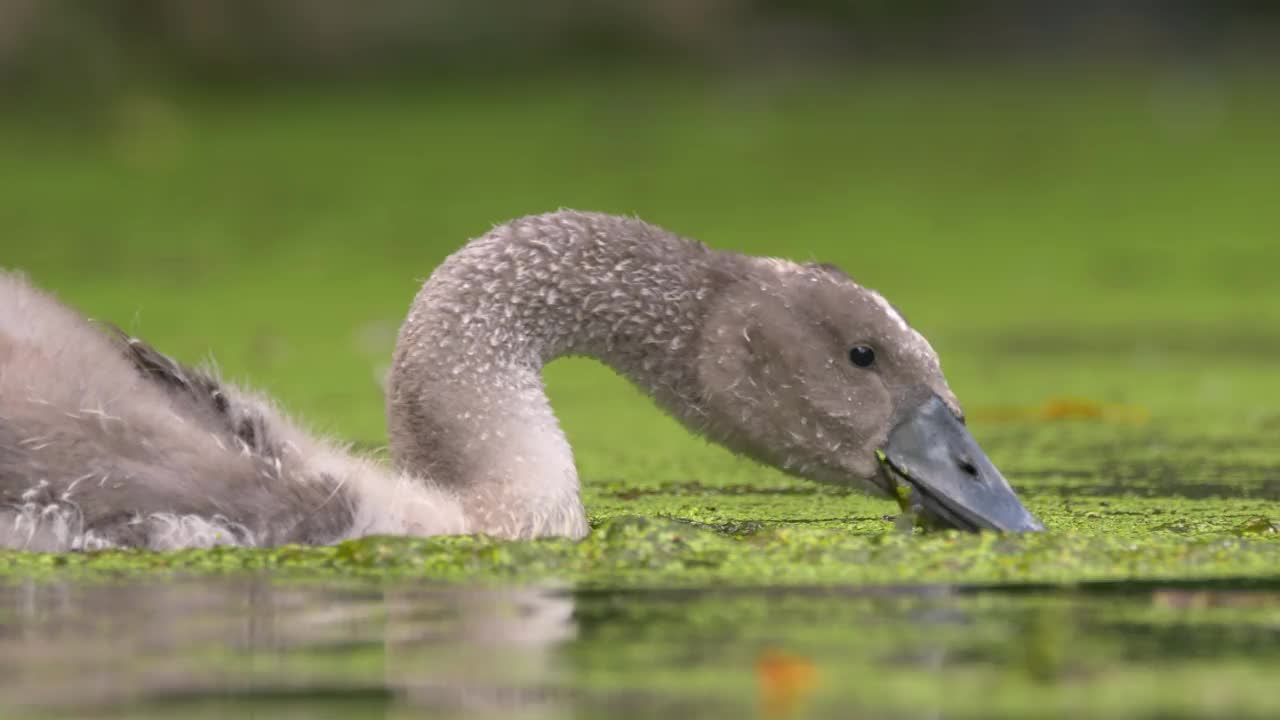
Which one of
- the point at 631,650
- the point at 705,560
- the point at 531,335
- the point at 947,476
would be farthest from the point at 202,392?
the point at 947,476

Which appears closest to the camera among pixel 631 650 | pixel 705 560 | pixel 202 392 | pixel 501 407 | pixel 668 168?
pixel 631 650

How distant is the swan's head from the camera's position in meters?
5.29

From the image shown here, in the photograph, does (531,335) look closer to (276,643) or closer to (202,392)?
(202,392)

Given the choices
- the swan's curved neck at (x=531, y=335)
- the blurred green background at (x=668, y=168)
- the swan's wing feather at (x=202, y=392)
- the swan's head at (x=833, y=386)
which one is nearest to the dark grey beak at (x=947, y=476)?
the swan's head at (x=833, y=386)

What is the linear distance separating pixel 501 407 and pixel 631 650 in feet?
4.65

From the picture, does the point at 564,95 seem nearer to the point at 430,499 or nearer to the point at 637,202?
the point at 637,202

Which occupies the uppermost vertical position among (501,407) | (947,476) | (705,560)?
(501,407)

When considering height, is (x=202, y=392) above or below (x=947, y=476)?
above

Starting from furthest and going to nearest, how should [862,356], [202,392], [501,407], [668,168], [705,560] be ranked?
[668,168] < [862,356] < [501,407] < [202,392] < [705,560]

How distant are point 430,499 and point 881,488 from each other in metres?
1.05

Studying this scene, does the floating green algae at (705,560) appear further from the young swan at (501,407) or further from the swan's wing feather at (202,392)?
the swan's wing feather at (202,392)

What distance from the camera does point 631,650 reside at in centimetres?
388

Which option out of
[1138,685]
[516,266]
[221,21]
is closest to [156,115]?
[221,21]

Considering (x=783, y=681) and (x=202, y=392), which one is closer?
(x=783, y=681)
